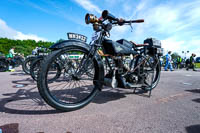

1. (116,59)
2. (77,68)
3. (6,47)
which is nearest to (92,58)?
(77,68)

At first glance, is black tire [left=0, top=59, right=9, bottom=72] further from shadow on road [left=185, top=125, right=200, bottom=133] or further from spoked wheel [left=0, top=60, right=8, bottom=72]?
shadow on road [left=185, top=125, right=200, bottom=133]

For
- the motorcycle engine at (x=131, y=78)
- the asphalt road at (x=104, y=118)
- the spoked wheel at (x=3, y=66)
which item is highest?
the spoked wheel at (x=3, y=66)

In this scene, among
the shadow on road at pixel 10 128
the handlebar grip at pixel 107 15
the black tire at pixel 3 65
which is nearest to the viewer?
the shadow on road at pixel 10 128

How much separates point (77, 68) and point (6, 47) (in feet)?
220

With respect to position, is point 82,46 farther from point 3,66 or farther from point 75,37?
point 3,66

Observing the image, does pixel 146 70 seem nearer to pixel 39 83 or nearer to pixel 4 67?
pixel 39 83

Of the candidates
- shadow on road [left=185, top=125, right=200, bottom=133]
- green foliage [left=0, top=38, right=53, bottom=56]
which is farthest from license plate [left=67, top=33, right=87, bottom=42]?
green foliage [left=0, top=38, right=53, bottom=56]

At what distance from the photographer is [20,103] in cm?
202

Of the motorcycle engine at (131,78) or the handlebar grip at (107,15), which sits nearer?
the handlebar grip at (107,15)

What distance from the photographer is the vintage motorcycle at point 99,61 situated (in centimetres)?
162

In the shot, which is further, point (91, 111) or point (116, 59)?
point (116, 59)

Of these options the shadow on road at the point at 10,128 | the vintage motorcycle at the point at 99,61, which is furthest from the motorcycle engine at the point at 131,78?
the shadow on road at the point at 10,128

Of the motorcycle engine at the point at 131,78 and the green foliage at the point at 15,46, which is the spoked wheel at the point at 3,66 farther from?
the green foliage at the point at 15,46

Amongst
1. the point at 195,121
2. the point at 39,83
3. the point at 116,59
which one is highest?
the point at 116,59
